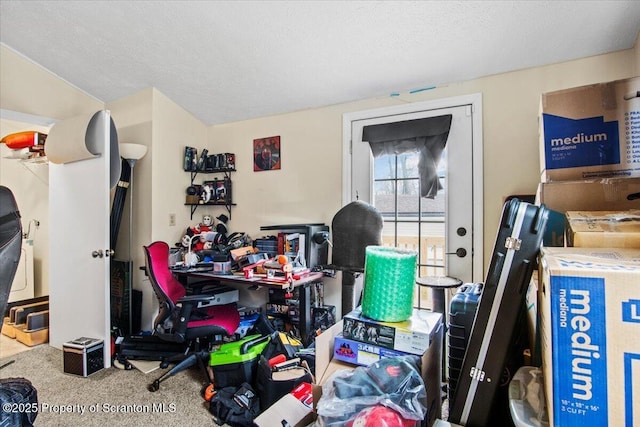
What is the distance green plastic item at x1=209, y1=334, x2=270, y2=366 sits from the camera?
2146mm

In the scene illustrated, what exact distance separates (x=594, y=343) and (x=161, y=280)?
7.67 ft

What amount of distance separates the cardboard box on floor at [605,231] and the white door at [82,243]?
2.96 metres

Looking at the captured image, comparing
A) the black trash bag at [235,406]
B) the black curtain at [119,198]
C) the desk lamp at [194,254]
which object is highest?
the black curtain at [119,198]

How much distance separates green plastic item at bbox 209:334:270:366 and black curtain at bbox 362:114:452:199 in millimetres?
1697

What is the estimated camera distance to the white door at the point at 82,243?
258 cm

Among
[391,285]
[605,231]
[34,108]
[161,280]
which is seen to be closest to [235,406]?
[161,280]

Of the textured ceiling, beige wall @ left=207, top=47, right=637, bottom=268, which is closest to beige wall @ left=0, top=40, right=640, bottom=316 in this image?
beige wall @ left=207, top=47, right=637, bottom=268

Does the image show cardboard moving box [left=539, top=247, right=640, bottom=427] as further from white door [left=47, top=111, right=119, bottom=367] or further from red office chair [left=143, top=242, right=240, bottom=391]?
white door [left=47, top=111, right=119, bottom=367]

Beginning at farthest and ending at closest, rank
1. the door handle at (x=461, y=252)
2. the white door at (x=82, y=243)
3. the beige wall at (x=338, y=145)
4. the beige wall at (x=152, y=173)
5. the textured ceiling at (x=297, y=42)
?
the beige wall at (x=152, y=173) < the white door at (x=82, y=243) < the door handle at (x=461, y=252) < the beige wall at (x=338, y=145) < the textured ceiling at (x=297, y=42)

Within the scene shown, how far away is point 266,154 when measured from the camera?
3.23 metres

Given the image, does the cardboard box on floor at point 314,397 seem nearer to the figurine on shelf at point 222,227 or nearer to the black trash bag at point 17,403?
the black trash bag at point 17,403

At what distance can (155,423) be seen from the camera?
6.18 feet

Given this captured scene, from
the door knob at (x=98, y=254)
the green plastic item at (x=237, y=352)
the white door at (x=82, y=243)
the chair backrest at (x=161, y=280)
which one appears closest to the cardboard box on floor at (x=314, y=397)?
the green plastic item at (x=237, y=352)

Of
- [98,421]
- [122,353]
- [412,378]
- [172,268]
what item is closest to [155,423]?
[98,421]
